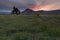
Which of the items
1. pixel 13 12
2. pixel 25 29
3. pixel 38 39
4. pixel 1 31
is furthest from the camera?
pixel 13 12

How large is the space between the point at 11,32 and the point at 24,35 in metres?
2.47

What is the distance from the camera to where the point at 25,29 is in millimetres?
21562

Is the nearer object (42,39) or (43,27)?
(42,39)

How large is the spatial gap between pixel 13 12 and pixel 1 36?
22478 millimetres

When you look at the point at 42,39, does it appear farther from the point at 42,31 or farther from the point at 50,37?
the point at 42,31

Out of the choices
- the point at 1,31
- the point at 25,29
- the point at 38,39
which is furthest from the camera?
the point at 25,29

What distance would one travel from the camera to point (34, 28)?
72.0 ft

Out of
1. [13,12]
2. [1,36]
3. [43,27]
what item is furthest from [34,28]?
[13,12]

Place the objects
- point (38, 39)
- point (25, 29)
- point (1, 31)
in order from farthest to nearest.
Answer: point (25, 29) < point (1, 31) < point (38, 39)

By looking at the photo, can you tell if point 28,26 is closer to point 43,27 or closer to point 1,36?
point 43,27

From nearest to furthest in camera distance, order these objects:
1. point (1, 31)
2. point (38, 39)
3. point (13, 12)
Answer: point (38, 39)
point (1, 31)
point (13, 12)

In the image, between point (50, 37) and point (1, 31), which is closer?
point (50, 37)

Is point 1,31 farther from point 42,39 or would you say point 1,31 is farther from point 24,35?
point 42,39

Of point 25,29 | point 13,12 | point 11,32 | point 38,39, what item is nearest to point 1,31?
point 11,32
